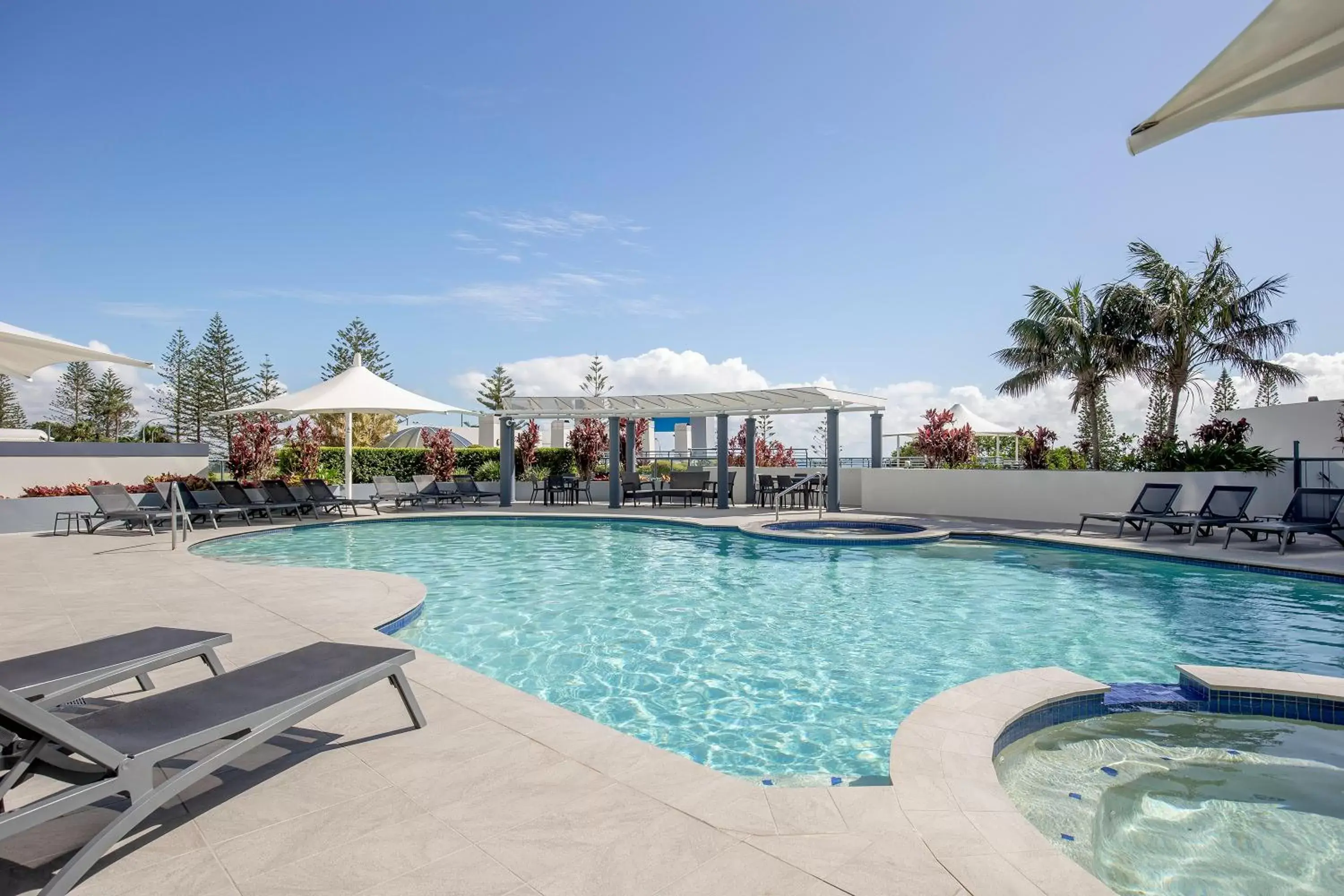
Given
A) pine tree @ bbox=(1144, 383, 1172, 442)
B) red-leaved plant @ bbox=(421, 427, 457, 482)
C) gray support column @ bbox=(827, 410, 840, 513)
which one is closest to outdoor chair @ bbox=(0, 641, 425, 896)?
gray support column @ bbox=(827, 410, 840, 513)

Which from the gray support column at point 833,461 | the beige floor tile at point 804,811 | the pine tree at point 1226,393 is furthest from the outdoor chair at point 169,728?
the pine tree at point 1226,393

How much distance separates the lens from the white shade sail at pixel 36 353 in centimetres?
570

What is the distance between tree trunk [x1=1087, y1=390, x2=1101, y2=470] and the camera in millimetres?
15141

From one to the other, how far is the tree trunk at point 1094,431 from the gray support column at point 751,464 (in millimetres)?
7353

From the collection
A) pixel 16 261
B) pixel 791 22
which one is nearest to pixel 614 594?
pixel 791 22

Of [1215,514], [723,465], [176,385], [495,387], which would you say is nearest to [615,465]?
[723,465]

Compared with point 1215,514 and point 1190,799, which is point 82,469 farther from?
point 1215,514

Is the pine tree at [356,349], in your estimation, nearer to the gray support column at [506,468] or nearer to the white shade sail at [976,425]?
the gray support column at [506,468]

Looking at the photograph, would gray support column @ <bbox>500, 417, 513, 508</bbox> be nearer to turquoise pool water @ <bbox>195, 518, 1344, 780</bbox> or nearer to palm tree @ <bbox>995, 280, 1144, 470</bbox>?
turquoise pool water @ <bbox>195, 518, 1344, 780</bbox>

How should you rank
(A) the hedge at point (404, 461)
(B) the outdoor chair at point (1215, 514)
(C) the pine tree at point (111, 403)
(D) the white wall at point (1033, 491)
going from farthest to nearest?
(C) the pine tree at point (111, 403), (A) the hedge at point (404, 461), (D) the white wall at point (1033, 491), (B) the outdoor chair at point (1215, 514)

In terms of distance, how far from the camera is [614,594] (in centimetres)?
750

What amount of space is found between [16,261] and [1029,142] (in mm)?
23479

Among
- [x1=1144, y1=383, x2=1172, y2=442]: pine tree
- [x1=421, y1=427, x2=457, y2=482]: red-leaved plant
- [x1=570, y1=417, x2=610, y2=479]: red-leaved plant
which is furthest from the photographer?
[x1=570, y1=417, x2=610, y2=479]: red-leaved plant

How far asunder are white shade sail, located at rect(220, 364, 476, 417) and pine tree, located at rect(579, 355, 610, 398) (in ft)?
106
